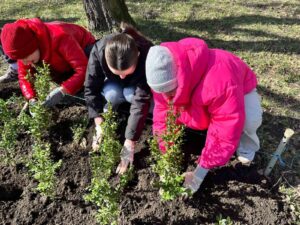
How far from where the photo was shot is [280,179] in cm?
→ 346

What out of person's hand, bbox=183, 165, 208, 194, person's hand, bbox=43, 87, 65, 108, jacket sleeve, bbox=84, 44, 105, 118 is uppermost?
jacket sleeve, bbox=84, 44, 105, 118

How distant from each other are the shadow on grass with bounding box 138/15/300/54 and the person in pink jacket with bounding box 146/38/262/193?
2217mm

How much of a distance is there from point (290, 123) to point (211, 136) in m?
1.45

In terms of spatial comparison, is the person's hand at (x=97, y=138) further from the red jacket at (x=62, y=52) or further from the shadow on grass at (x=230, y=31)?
the shadow on grass at (x=230, y=31)

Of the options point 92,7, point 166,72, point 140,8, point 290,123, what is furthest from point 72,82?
point 140,8

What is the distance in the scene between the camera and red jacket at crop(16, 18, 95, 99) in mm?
3721

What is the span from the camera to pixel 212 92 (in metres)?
2.90

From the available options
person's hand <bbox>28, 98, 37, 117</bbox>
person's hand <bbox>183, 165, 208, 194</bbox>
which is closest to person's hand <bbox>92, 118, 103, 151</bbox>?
person's hand <bbox>28, 98, 37, 117</bbox>

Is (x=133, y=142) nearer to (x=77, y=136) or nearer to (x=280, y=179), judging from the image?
(x=77, y=136)

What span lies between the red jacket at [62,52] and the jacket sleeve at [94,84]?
28cm

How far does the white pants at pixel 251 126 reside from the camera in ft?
11.2

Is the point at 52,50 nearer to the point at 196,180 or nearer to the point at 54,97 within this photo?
the point at 54,97

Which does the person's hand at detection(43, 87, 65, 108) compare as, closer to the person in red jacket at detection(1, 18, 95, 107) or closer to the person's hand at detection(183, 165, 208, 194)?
the person in red jacket at detection(1, 18, 95, 107)

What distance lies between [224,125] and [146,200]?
0.92 m
